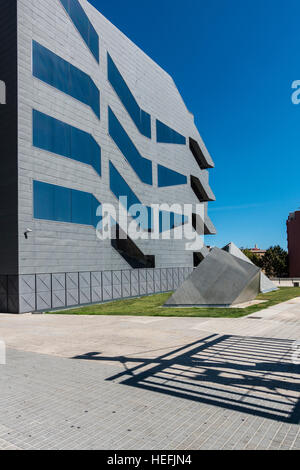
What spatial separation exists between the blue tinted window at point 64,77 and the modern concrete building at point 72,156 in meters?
0.09

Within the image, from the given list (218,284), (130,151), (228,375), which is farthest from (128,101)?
(228,375)

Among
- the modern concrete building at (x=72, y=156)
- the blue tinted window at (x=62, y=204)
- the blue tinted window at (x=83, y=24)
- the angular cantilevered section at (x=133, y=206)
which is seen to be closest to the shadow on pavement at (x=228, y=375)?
the modern concrete building at (x=72, y=156)

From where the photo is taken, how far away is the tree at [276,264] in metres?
71.4

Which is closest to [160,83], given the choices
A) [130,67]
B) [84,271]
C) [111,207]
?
[130,67]

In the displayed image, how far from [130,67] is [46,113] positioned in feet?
45.5

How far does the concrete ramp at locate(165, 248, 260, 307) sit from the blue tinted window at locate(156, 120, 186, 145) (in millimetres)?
21007

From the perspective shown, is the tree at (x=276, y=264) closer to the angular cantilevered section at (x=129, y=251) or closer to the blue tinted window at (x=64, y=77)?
the angular cantilevered section at (x=129, y=251)

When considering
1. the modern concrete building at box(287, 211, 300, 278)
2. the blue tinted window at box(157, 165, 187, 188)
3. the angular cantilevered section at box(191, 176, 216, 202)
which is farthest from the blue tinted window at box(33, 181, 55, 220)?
the modern concrete building at box(287, 211, 300, 278)

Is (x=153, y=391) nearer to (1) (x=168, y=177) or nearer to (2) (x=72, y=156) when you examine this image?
(2) (x=72, y=156)

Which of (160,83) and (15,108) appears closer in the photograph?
(15,108)

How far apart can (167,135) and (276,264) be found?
43326 mm

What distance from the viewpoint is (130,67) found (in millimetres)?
34094

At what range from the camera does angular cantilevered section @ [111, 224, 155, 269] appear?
3134 centimetres
